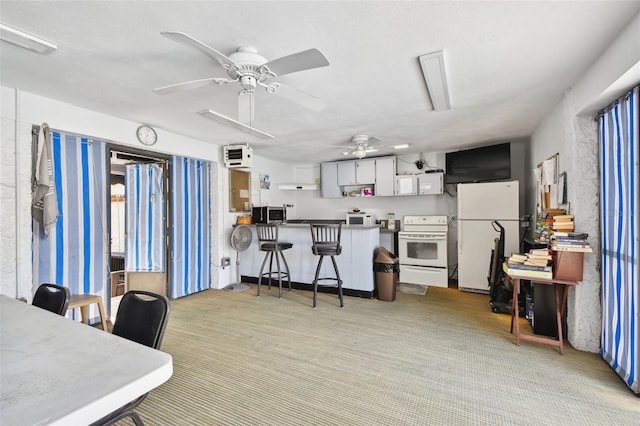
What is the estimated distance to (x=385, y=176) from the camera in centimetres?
564

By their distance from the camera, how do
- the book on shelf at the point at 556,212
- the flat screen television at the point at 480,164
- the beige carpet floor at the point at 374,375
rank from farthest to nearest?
1. the flat screen television at the point at 480,164
2. the book on shelf at the point at 556,212
3. the beige carpet floor at the point at 374,375

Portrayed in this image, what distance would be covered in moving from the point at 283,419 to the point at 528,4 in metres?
2.86

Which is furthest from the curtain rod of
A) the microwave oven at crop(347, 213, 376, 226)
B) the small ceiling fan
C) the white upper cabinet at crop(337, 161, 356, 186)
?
the white upper cabinet at crop(337, 161, 356, 186)

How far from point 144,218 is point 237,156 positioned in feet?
5.59

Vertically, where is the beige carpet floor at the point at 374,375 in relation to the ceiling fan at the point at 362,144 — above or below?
below

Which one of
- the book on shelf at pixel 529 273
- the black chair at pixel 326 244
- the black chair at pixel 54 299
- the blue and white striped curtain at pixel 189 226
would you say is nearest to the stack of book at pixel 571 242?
the book on shelf at pixel 529 273

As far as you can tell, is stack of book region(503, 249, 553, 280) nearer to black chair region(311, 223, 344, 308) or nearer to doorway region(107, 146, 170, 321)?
black chair region(311, 223, 344, 308)

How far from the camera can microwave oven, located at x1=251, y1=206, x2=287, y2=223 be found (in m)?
5.02

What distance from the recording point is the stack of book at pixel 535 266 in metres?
2.54

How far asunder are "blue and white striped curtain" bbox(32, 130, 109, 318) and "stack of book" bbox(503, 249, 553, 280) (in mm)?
4527

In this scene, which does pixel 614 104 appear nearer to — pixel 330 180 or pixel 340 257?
pixel 340 257

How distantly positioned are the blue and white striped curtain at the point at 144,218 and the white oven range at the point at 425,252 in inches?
158

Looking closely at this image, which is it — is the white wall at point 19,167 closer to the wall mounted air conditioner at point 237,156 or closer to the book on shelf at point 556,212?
the wall mounted air conditioner at point 237,156

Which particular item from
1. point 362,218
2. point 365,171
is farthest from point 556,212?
point 365,171
